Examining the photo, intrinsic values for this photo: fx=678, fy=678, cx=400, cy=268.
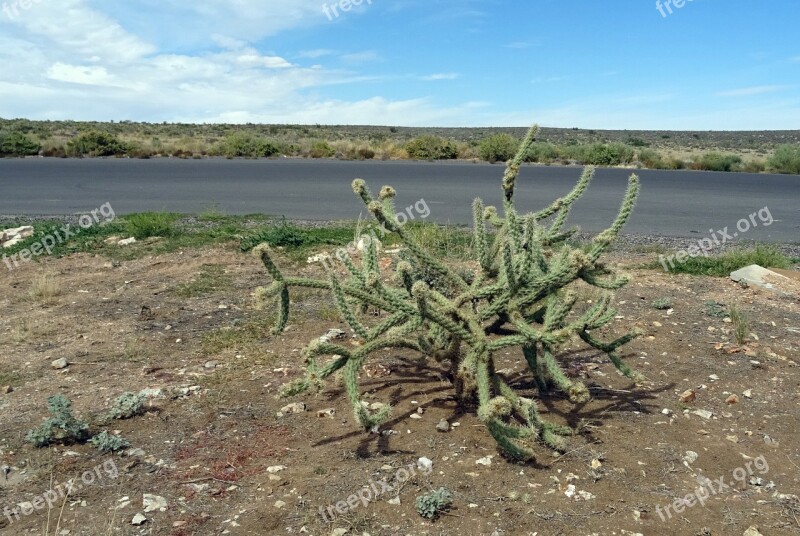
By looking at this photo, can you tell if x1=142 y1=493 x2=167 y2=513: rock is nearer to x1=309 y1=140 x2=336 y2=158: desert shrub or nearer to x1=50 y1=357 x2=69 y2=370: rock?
x1=50 y1=357 x2=69 y2=370: rock

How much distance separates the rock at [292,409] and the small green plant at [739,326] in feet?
13.1

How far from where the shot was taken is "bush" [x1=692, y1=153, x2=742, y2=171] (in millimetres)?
48656

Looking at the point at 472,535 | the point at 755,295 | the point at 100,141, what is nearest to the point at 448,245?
the point at 755,295

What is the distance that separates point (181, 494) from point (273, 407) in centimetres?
123

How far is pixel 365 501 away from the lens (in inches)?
146

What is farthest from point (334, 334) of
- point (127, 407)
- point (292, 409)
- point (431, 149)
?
point (431, 149)

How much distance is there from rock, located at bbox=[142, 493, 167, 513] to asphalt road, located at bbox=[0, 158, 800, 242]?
13.8 meters

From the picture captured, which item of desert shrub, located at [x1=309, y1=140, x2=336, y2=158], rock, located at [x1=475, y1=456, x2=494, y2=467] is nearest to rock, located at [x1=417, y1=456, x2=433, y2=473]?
rock, located at [x1=475, y1=456, x2=494, y2=467]

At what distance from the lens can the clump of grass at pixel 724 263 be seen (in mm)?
9430

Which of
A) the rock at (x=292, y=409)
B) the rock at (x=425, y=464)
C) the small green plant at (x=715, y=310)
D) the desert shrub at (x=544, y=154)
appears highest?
the desert shrub at (x=544, y=154)

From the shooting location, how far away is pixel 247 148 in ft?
190

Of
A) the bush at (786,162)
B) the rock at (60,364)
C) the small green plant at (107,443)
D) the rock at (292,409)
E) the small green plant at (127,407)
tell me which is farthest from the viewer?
the bush at (786,162)

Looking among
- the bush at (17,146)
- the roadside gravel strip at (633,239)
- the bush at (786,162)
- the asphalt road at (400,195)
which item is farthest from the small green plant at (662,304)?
the bush at (17,146)

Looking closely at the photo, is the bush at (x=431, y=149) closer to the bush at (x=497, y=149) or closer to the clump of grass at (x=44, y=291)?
the bush at (x=497, y=149)
